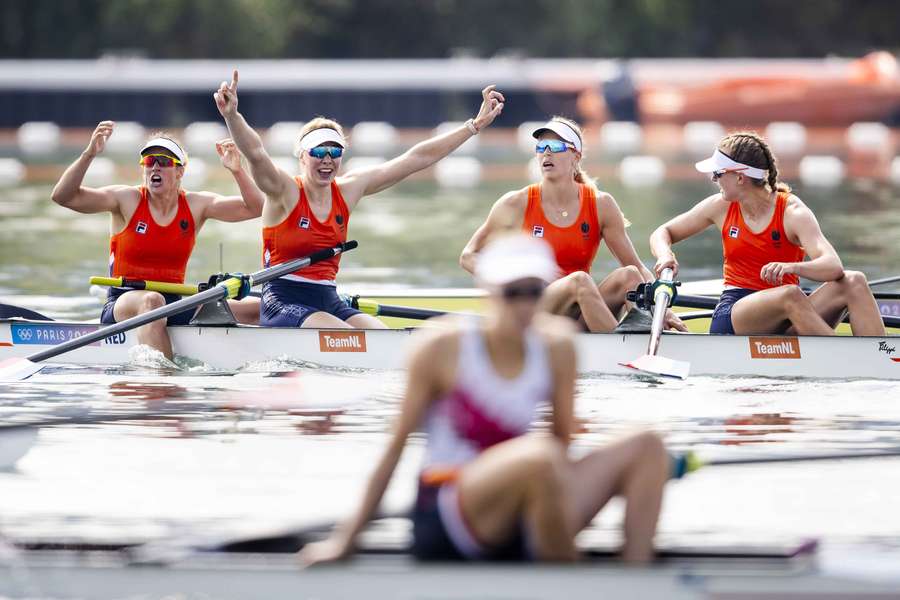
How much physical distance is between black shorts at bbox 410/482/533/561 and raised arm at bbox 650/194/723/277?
5131mm

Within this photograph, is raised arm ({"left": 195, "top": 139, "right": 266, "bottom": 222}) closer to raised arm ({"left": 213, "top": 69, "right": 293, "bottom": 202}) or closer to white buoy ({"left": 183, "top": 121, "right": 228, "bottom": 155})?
raised arm ({"left": 213, "top": 69, "right": 293, "bottom": 202})

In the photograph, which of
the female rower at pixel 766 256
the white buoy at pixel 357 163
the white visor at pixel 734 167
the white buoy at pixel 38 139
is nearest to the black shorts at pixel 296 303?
the female rower at pixel 766 256

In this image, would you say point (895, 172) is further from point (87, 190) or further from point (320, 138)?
point (87, 190)

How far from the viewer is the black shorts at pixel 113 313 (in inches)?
419

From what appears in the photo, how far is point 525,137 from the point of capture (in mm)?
37500

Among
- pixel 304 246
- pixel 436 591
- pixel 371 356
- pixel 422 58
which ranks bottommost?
pixel 436 591

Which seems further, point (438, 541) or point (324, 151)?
point (324, 151)

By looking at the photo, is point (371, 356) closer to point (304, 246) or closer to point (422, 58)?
point (304, 246)

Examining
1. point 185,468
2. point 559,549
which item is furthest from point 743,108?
point 559,549

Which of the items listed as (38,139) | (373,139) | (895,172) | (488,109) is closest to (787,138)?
(895,172)

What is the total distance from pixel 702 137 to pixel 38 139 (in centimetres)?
1389

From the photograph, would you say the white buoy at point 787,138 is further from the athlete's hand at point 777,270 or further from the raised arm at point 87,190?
the raised arm at point 87,190

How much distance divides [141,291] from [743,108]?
28865mm

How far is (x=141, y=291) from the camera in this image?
34.9ft
